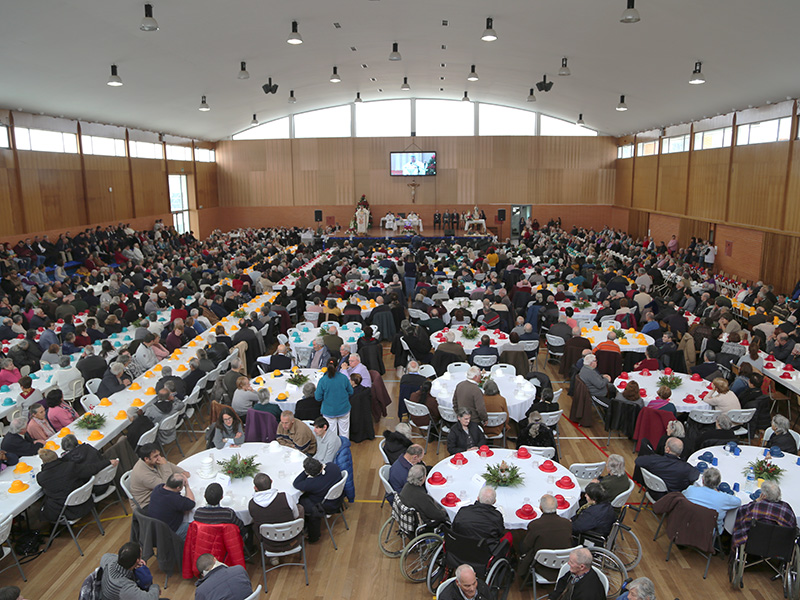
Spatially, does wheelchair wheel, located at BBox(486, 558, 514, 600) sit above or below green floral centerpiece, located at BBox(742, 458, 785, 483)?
below

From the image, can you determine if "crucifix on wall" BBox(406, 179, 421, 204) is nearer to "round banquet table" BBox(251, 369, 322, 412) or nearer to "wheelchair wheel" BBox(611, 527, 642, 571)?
"round banquet table" BBox(251, 369, 322, 412)

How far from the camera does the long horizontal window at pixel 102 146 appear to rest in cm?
2523

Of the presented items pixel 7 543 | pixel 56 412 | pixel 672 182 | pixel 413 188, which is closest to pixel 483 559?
pixel 7 543

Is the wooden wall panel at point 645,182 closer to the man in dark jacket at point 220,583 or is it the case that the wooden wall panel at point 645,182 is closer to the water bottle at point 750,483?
the water bottle at point 750,483

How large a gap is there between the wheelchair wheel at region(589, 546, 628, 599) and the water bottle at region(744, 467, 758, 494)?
169 cm

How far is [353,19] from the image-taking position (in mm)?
17125

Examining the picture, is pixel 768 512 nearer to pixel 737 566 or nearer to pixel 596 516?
pixel 737 566

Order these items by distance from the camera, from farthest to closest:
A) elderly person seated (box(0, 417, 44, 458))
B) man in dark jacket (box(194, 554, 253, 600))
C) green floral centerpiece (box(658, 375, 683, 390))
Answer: green floral centerpiece (box(658, 375, 683, 390)) < elderly person seated (box(0, 417, 44, 458)) < man in dark jacket (box(194, 554, 253, 600))

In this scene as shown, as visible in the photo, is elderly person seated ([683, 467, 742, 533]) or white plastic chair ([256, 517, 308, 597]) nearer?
white plastic chair ([256, 517, 308, 597])

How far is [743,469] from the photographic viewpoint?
700 cm

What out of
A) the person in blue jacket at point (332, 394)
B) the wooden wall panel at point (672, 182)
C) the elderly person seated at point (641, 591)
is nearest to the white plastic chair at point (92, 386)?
the person in blue jacket at point (332, 394)

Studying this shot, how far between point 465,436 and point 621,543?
7.40 ft

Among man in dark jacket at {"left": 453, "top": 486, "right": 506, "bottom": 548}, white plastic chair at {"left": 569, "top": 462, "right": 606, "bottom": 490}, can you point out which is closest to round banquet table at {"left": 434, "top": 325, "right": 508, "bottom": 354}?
white plastic chair at {"left": 569, "top": 462, "right": 606, "bottom": 490}

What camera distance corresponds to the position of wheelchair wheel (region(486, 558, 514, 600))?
567 cm
